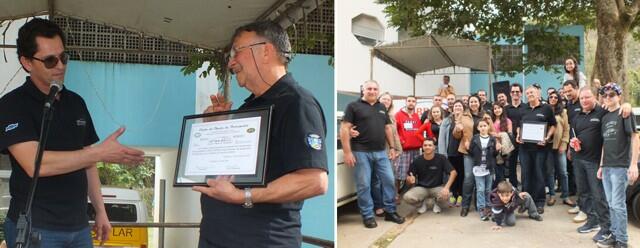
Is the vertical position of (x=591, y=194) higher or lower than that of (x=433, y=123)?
lower

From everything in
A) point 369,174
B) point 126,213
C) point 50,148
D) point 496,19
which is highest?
point 496,19

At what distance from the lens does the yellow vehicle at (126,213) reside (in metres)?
4.11

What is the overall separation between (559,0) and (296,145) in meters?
9.24

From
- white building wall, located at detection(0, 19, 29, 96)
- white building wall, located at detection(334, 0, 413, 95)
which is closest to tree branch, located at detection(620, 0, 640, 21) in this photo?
white building wall, located at detection(334, 0, 413, 95)

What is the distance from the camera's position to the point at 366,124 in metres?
4.84

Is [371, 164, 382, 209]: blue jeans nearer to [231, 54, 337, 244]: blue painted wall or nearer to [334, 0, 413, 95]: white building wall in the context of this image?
[334, 0, 413, 95]: white building wall

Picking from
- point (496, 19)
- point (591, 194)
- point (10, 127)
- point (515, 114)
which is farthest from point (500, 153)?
point (10, 127)

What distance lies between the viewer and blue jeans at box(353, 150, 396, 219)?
4.83 metres

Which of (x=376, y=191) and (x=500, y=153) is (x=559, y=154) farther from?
(x=376, y=191)

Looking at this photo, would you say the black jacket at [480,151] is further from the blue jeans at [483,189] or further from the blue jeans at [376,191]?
the blue jeans at [376,191]

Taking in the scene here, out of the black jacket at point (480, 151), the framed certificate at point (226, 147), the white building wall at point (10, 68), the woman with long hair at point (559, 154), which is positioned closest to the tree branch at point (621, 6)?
the woman with long hair at point (559, 154)

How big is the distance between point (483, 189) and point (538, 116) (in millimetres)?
947

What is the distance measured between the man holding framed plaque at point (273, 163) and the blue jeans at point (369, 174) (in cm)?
326

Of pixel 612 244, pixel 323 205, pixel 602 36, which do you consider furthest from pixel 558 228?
pixel 602 36
